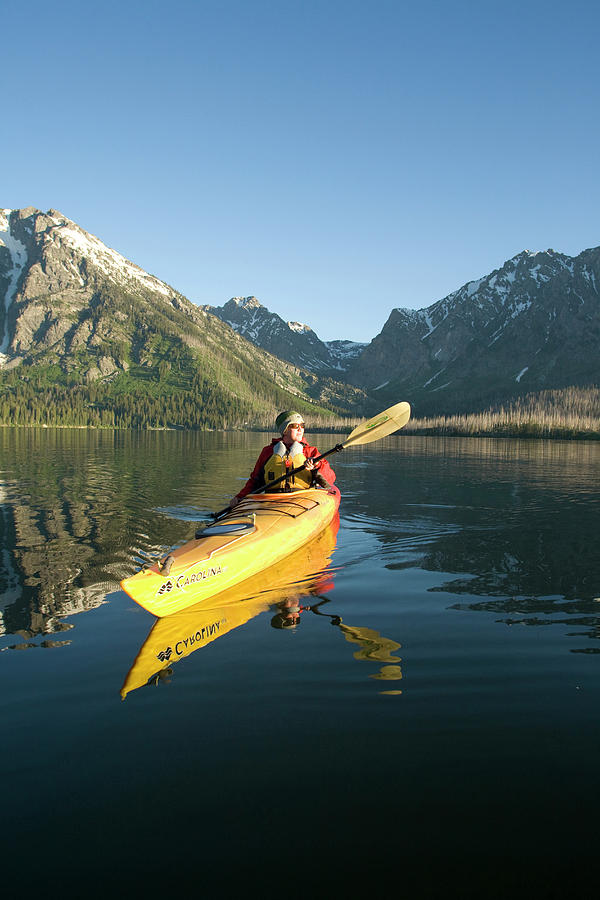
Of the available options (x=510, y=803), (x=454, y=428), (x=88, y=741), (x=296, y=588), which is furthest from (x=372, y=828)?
(x=454, y=428)

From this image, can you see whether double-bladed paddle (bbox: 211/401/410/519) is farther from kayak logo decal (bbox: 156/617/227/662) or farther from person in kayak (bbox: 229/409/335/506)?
kayak logo decal (bbox: 156/617/227/662)

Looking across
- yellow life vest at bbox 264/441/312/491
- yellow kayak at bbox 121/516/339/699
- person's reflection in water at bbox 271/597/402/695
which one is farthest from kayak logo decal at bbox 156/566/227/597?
yellow life vest at bbox 264/441/312/491

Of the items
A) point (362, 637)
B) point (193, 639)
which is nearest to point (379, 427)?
point (362, 637)

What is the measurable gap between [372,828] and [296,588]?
23.2 ft

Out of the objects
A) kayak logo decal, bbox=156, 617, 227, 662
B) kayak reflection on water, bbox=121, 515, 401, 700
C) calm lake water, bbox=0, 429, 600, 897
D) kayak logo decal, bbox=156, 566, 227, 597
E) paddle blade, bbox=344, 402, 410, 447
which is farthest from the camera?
paddle blade, bbox=344, 402, 410, 447

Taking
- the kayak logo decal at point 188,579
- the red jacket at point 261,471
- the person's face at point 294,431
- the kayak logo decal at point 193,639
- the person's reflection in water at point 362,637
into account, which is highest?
the person's face at point 294,431

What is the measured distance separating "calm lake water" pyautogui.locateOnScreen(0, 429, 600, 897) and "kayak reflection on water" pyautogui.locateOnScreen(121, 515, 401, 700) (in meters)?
0.06

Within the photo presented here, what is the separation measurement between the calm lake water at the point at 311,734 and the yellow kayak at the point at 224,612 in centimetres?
6

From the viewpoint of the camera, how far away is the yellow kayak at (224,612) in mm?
8016

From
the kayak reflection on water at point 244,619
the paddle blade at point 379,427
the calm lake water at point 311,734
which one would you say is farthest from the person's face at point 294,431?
the calm lake water at point 311,734

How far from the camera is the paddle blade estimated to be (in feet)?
66.6

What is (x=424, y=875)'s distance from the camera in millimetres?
4227

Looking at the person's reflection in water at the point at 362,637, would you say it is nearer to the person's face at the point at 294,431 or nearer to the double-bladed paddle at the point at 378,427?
the person's face at the point at 294,431

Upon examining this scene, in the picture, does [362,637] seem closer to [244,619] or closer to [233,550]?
[244,619]
